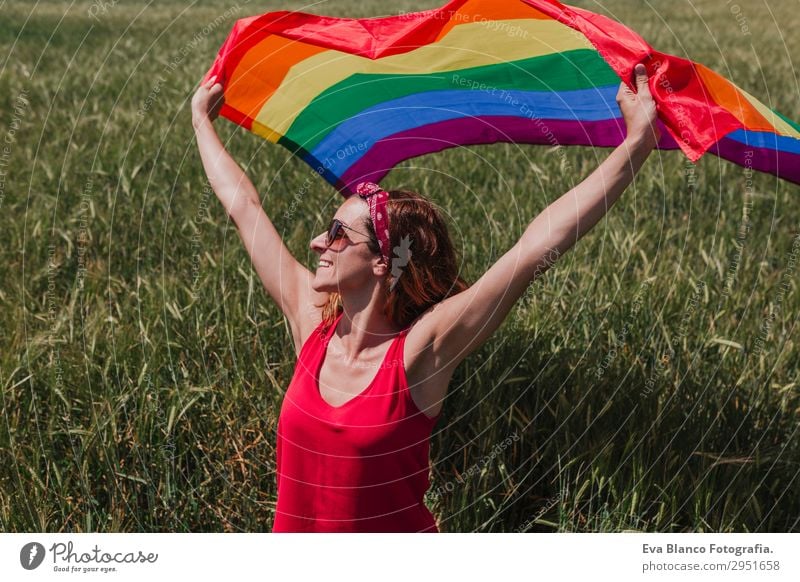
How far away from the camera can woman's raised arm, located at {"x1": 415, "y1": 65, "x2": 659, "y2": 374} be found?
2684mm

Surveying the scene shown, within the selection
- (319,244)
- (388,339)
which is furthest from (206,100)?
(388,339)

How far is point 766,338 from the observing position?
4.61 m

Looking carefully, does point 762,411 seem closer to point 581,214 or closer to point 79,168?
point 581,214

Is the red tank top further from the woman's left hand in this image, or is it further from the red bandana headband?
the woman's left hand

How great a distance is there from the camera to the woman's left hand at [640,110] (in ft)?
8.86

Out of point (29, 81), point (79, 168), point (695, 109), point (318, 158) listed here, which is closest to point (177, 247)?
point (318, 158)

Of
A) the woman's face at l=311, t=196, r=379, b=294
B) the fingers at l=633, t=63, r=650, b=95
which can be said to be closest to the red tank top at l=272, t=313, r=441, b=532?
the woman's face at l=311, t=196, r=379, b=294

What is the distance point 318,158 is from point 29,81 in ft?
27.9

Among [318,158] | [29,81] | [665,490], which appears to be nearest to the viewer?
[665,490]

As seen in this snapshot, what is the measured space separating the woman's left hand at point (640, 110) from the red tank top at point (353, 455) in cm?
92

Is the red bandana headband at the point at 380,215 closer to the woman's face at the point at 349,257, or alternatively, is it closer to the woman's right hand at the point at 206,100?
the woman's face at the point at 349,257
